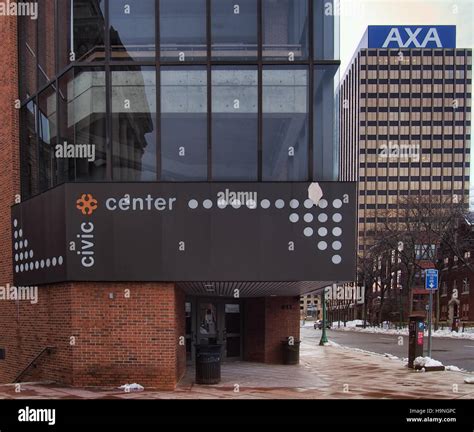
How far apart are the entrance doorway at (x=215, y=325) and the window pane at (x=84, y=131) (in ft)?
20.0

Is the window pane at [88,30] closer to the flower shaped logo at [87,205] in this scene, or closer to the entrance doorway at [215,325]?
the flower shaped logo at [87,205]

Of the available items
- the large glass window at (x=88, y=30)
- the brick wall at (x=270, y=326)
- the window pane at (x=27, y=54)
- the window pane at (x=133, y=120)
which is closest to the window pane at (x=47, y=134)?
the window pane at (x=27, y=54)

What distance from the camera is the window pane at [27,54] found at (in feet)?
44.4

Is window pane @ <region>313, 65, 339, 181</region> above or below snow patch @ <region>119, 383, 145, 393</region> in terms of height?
above

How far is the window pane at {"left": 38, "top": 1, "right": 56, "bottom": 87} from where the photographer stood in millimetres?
12469

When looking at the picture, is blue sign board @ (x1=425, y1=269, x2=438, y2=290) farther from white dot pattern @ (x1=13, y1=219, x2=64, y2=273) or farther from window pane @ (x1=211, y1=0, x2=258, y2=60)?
white dot pattern @ (x1=13, y1=219, x2=64, y2=273)

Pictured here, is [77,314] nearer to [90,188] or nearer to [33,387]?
[33,387]

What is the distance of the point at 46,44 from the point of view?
12.8 m

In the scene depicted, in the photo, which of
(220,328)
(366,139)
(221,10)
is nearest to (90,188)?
(221,10)

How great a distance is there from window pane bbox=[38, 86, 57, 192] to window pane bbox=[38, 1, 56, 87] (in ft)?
1.38

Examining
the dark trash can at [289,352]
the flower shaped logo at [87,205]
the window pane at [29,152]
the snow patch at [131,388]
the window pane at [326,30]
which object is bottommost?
the dark trash can at [289,352]

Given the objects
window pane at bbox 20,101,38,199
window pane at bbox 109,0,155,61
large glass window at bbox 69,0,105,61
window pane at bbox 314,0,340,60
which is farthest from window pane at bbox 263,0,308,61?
window pane at bbox 20,101,38,199

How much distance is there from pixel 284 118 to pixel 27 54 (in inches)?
304

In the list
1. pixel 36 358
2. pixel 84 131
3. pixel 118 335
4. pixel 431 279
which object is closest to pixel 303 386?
pixel 118 335
